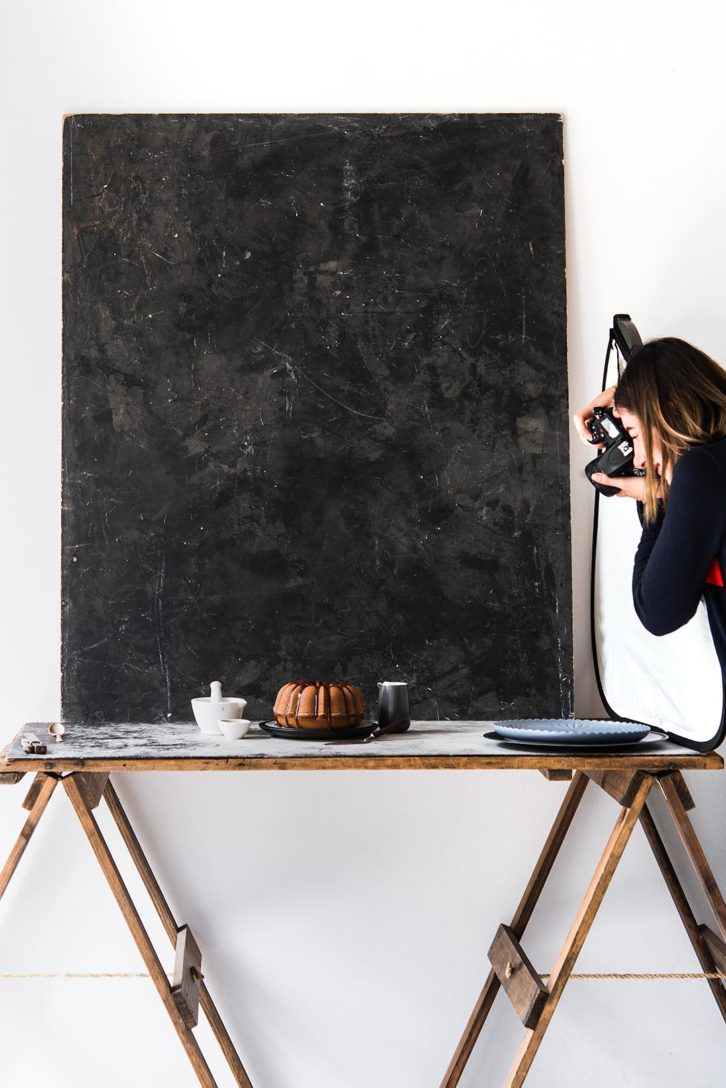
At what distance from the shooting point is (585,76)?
225cm

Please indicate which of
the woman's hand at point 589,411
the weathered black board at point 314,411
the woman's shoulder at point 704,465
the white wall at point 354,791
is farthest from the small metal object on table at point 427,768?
the woman's hand at point 589,411

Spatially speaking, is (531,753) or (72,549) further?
(72,549)

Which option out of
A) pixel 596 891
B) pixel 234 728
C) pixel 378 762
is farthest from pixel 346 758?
pixel 596 891

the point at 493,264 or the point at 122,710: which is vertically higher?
the point at 493,264

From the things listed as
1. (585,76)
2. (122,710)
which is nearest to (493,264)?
(585,76)

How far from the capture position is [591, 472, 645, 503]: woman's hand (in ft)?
6.37

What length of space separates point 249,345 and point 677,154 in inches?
45.6

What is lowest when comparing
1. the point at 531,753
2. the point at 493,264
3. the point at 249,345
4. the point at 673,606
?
the point at 531,753

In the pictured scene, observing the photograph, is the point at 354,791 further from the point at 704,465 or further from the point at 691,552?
the point at 704,465

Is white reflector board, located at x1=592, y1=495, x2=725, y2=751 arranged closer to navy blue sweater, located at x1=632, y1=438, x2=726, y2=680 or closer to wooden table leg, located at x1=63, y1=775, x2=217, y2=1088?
navy blue sweater, located at x1=632, y1=438, x2=726, y2=680

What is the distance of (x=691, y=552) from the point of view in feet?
5.59

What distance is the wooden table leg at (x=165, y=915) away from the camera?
2.12 meters

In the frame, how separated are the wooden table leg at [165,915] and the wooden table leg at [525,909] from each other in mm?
494

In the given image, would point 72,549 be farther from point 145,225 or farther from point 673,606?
point 673,606
